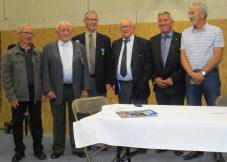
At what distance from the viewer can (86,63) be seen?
4.76 metres

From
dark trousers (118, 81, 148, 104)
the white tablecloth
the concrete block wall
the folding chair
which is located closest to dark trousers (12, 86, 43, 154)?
dark trousers (118, 81, 148, 104)

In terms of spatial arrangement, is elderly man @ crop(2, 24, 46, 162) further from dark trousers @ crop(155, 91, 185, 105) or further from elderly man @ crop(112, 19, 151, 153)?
dark trousers @ crop(155, 91, 185, 105)

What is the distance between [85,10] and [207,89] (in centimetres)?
286

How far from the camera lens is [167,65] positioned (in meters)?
4.57

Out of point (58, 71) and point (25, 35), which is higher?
point (25, 35)

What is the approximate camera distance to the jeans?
4.27 m

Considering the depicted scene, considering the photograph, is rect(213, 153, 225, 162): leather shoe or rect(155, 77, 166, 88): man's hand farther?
rect(155, 77, 166, 88): man's hand

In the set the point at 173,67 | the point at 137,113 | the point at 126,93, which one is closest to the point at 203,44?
the point at 173,67

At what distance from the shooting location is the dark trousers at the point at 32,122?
15.0 ft

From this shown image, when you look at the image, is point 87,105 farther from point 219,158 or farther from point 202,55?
point 202,55

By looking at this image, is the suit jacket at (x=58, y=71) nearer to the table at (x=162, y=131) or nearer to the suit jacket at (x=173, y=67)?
the suit jacket at (x=173, y=67)

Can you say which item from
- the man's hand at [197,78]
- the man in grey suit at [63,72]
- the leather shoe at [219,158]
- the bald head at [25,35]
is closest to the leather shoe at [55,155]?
the man in grey suit at [63,72]

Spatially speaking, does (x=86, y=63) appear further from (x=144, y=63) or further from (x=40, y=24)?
(x=40, y=24)

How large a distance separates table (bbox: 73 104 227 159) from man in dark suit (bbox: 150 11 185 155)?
1.54 meters
